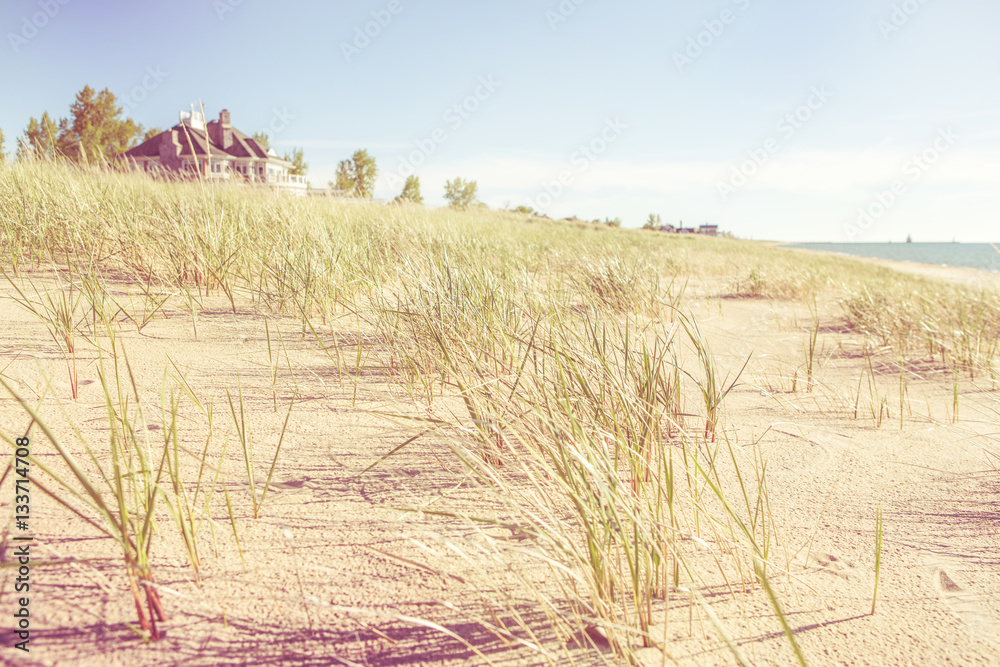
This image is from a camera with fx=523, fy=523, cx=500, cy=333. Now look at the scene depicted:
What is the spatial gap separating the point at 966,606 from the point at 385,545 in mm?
1255

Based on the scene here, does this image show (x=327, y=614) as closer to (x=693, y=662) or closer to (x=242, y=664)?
(x=242, y=664)

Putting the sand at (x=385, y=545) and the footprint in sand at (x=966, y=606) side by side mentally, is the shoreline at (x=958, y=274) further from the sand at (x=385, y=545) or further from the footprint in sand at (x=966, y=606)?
the footprint in sand at (x=966, y=606)

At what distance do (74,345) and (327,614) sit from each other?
67.5 inches

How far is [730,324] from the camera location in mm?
4266

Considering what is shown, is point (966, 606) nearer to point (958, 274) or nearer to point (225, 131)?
point (958, 274)

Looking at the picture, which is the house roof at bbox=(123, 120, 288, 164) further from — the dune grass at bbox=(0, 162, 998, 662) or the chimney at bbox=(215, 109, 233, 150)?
the dune grass at bbox=(0, 162, 998, 662)

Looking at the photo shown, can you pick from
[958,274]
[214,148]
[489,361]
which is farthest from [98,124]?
[958,274]

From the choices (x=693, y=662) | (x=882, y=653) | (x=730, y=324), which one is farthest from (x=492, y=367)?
(x=730, y=324)

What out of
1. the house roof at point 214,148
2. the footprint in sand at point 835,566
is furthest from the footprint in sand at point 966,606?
the house roof at point 214,148

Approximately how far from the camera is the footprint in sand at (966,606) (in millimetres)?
1052

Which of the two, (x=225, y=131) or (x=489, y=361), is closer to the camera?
(x=489, y=361)

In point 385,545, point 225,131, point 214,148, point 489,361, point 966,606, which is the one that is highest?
point 225,131

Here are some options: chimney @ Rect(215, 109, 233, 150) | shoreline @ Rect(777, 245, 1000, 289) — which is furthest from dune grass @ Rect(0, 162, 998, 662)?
chimney @ Rect(215, 109, 233, 150)

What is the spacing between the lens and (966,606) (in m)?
1.12
